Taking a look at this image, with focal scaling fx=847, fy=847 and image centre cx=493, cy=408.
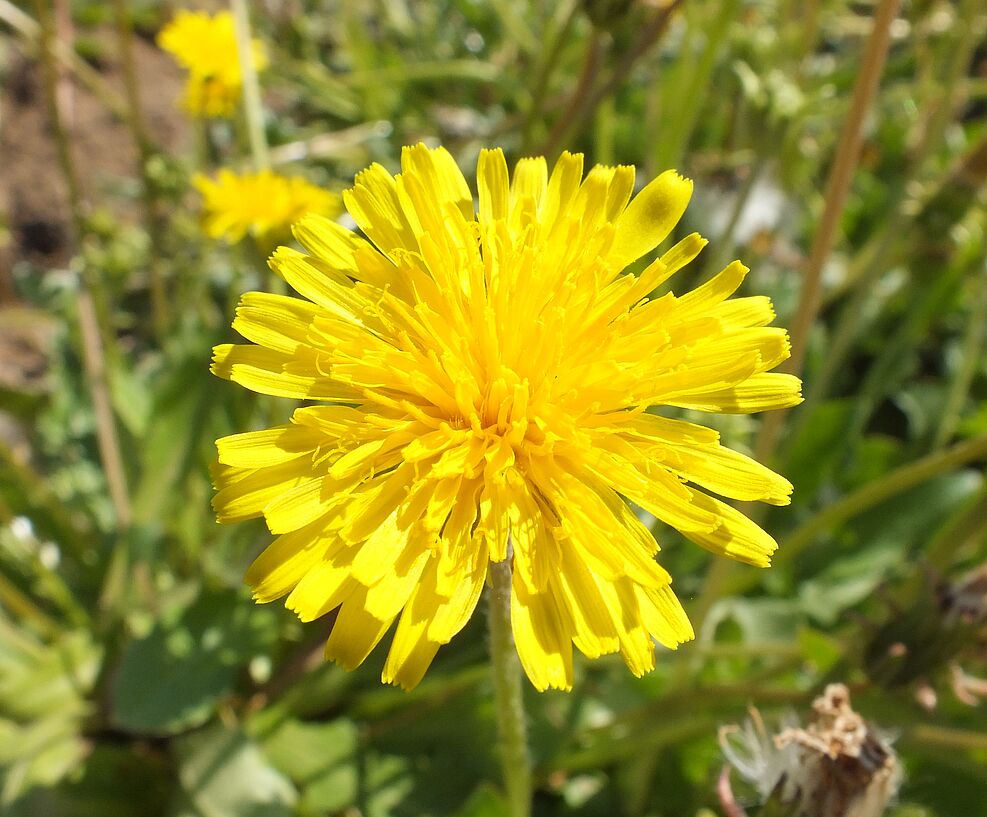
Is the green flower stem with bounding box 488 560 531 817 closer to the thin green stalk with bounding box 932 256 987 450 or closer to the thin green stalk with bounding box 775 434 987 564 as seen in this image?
the thin green stalk with bounding box 775 434 987 564

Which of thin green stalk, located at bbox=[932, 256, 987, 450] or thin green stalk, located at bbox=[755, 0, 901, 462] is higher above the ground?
thin green stalk, located at bbox=[755, 0, 901, 462]

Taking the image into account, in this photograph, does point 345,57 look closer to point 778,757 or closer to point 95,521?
point 95,521

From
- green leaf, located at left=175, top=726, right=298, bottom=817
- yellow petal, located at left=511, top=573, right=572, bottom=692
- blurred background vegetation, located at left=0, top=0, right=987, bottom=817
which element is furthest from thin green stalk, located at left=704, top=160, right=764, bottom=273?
green leaf, located at left=175, top=726, right=298, bottom=817

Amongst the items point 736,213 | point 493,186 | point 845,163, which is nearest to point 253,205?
point 493,186

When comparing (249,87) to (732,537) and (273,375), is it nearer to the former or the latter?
(273,375)

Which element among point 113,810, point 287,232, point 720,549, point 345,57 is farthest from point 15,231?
point 720,549

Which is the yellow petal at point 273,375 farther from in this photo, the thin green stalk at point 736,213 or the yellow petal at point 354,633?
the thin green stalk at point 736,213

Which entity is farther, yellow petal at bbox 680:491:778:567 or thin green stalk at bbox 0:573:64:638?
thin green stalk at bbox 0:573:64:638
